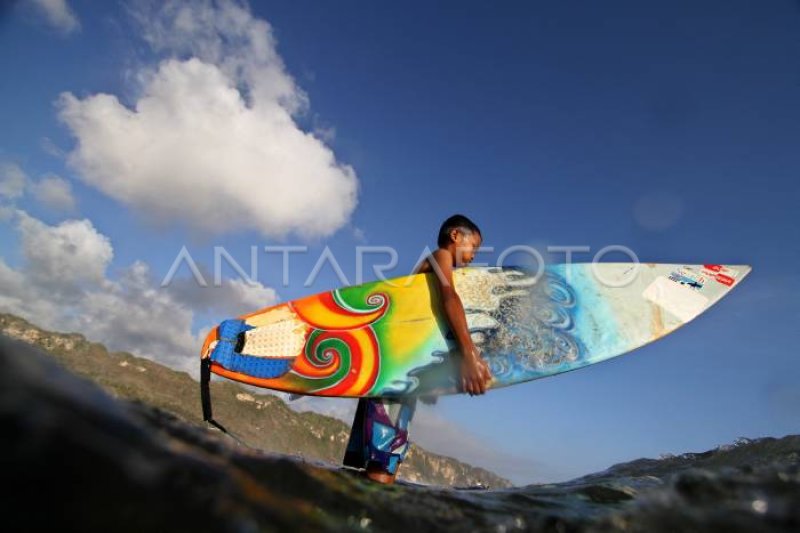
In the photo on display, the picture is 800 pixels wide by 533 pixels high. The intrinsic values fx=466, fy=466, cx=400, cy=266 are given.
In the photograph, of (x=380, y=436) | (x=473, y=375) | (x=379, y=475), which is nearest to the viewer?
(x=379, y=475)

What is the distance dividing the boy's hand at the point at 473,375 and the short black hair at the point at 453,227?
52.9 inches

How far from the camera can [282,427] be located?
605 feet

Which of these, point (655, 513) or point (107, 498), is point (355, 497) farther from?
point (107, 498)

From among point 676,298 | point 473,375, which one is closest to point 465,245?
point 473,375

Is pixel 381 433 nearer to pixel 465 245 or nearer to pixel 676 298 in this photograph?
pixel 465 245

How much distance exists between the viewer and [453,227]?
4.85 metres

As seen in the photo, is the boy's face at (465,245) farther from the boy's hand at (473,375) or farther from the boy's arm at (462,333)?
the boy's hand at (473,375)

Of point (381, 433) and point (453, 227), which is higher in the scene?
point (453, 227)

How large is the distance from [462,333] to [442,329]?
57 cm

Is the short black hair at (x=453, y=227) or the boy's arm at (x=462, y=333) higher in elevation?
the short black hair at (x=453, y=227)

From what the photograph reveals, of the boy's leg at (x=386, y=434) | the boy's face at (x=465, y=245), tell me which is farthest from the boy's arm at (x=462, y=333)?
the boy's leg at (x=386, y=434)

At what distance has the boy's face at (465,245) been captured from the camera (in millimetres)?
4816

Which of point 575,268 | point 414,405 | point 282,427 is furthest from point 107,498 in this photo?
point 282,427

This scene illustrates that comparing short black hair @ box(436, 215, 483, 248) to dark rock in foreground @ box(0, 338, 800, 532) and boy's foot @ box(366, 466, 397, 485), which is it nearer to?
boy's foot @ box(366, 466, 397, 485)
